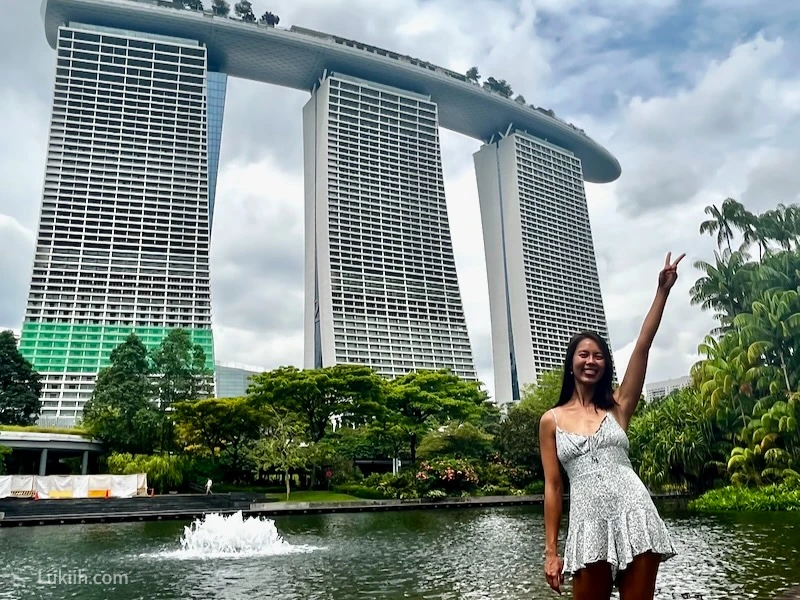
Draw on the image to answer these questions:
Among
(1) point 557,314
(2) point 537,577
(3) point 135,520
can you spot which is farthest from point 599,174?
(2) point 537,577

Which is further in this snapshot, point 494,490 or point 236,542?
point 494,490

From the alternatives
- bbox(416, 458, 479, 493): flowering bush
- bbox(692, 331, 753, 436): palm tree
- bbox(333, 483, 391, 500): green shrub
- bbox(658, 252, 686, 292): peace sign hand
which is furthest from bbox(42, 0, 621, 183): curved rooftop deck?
bbox(658, 252, 686, 292): peace sign hand

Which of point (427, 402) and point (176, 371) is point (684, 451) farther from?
point (176, 371)

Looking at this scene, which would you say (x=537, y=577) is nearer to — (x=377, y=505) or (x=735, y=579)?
(x=735, y=579)

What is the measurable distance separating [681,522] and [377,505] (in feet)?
43.0

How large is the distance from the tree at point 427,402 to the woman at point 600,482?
35925 mm

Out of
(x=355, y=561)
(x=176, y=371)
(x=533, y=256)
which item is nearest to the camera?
(x=355, y=561)

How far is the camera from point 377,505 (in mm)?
29094

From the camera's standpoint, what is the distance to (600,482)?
9.62ft

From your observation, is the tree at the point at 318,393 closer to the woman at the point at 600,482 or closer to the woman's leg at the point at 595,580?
the woman at the point at 600,482

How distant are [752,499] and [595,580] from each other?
22.7m

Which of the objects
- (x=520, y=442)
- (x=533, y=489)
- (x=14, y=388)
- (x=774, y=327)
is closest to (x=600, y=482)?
(x=774, y=327)

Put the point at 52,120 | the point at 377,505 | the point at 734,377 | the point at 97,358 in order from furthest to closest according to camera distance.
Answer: the point at 52,120 → the point at 97,358 → the point at 377,505 → the point at 734,377

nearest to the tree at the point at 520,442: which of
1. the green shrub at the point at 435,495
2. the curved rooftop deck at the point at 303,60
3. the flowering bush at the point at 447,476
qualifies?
the flowering bush at the point at 447,476
